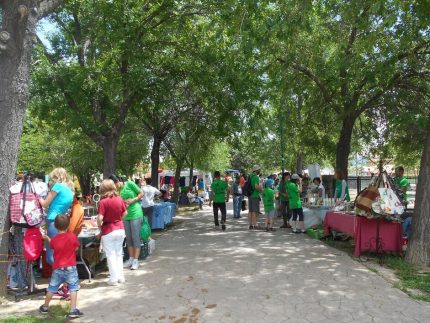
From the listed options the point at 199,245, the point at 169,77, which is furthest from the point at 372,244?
the point at 169,77

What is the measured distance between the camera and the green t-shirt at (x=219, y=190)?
1283 centimetres

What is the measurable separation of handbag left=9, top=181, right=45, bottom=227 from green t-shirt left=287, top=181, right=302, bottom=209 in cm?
737

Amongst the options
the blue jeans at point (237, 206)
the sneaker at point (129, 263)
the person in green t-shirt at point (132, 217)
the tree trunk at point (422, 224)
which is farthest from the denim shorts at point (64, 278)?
the blue jeans at point (237, 206)

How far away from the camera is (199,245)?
10.1 meters

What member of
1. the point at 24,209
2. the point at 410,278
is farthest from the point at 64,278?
the point at 410,278

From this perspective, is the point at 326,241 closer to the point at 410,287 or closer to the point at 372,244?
the point at 372,244

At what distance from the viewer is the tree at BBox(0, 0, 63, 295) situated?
221 inches

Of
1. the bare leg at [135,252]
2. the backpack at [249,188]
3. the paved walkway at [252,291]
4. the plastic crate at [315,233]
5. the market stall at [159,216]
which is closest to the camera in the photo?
the paved walkway at [252,291]

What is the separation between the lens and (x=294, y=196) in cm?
1190

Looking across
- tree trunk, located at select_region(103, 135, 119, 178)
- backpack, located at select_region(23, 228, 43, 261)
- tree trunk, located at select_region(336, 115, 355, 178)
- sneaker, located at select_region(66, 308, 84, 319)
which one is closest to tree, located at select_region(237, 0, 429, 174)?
tree trunk, located at select_region(336, 115, 355, 178)

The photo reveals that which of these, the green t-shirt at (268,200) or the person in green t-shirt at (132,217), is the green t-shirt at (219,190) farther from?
the person in green t-shirt at (132,217)

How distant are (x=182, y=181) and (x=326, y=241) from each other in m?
26.4

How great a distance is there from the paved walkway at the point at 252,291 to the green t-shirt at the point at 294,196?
2.53m

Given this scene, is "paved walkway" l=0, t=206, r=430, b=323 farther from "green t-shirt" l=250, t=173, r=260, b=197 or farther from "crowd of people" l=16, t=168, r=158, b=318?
"green t-shirt" l=250, t=173, r=260, b=197
